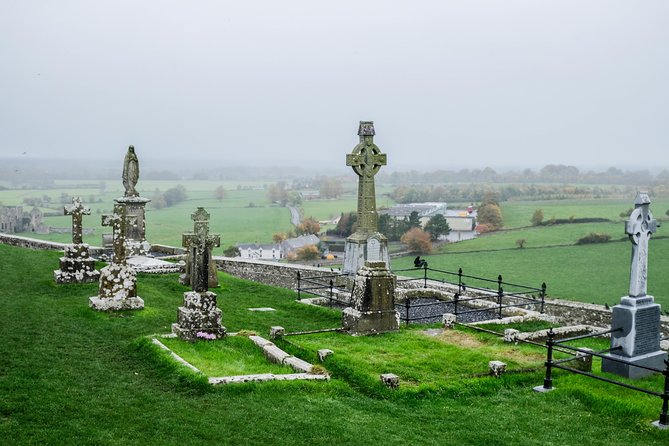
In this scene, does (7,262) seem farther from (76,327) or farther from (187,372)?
(187,372)

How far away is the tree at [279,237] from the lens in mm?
39312

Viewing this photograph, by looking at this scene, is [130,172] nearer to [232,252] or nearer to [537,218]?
[232,252]

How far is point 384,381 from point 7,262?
1561 cm

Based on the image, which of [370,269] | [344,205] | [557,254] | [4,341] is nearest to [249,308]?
[370,269]

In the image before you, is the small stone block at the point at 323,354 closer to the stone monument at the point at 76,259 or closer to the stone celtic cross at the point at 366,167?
the stone celtic cross at the point at 366,167

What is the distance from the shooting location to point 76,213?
17.9 m

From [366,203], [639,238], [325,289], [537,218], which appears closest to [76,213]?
[325,289]

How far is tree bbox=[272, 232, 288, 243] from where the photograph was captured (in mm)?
39312

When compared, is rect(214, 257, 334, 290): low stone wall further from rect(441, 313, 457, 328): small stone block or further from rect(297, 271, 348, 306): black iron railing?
rect(441, 313, 457, 328): small stone block

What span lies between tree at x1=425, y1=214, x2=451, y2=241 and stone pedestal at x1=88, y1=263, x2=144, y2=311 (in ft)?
70.3

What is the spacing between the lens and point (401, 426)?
8.70m

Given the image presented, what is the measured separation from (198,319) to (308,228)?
2868 centimetres

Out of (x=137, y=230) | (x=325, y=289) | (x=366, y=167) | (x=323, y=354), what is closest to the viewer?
(x=323, y=354)

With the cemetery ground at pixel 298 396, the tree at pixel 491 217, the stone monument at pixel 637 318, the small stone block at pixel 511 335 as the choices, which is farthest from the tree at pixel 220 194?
the stone monument at pixel 637 318
